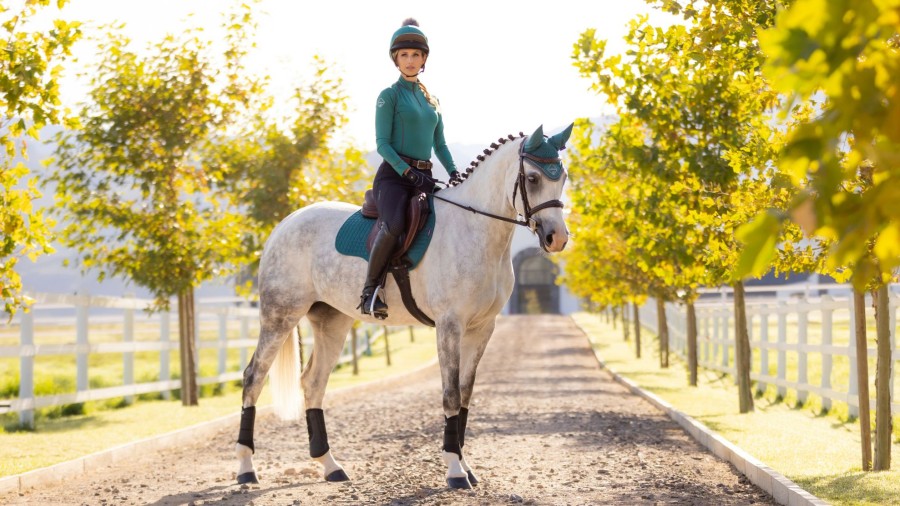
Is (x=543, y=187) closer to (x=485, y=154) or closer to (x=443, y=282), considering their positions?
(x=485, y=154)

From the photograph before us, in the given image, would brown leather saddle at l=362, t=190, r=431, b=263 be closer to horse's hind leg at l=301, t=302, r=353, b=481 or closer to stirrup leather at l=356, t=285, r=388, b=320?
stirrup leather at l=356, t=285, r=388, b=320

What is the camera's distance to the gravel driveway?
727 centimetres

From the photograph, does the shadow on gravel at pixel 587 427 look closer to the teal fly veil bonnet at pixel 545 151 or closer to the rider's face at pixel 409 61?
the teal fly veil bonnet at pixel 545 151

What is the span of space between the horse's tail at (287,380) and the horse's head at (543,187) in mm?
2593

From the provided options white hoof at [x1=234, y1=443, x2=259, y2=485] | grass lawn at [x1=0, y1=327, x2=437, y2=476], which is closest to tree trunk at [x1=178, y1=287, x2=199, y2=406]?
grass lawn at [x1=0, y1=327, x2=437, y2=476]

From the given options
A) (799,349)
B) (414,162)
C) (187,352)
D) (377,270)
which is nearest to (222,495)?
(377,270)

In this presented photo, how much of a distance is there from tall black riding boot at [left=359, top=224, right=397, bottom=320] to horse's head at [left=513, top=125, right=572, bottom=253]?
982 millimetres

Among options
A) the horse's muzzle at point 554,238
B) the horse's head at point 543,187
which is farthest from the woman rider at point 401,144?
the horse's muzzle at point 554,238

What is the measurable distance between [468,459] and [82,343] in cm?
839

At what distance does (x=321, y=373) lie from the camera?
28.6ft

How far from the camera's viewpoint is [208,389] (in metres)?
20.5

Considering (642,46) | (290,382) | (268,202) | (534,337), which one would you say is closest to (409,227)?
(290,382)

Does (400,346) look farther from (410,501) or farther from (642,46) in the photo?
(410,501)

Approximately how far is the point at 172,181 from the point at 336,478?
9418mm
